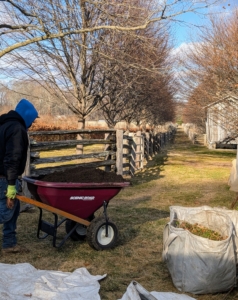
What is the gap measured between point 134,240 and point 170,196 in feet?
12.3

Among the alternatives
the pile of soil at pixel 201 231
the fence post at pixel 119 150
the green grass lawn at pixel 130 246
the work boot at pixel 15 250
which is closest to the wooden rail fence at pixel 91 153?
the fence post at pixel 119 150

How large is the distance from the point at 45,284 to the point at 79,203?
1.35 metres

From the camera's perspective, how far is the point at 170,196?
29.9 feet

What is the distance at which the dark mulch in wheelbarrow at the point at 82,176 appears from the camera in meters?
4.97

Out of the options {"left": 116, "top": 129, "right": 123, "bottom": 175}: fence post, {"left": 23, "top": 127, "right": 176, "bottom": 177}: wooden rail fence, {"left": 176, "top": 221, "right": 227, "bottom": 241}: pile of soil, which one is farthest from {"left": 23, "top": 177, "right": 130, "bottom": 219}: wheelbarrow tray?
{"left": 116, "top": 129, "right": 123, "bottom": 175}: fence post

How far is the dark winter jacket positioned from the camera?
437 centimetres

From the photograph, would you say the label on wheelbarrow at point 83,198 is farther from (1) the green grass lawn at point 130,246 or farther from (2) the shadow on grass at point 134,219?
(2) the shadow on grass at point 134,219

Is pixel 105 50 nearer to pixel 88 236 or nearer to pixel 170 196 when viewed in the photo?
pixel 170 196

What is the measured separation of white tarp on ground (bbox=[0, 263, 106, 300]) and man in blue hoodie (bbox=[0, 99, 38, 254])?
0.61 m

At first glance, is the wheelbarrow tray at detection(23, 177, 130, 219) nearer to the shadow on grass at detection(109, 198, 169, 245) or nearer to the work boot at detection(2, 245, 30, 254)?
the work boot at detection(2, 245, 30, 254)

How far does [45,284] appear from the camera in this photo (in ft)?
11.9

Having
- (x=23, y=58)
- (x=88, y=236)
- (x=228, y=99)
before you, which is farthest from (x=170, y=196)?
(x=228, y=99)

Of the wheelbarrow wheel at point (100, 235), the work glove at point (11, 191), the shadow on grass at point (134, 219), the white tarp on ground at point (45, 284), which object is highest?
the work glove at point (11, 191)

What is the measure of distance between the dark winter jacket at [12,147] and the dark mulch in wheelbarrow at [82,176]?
24.1 inches
